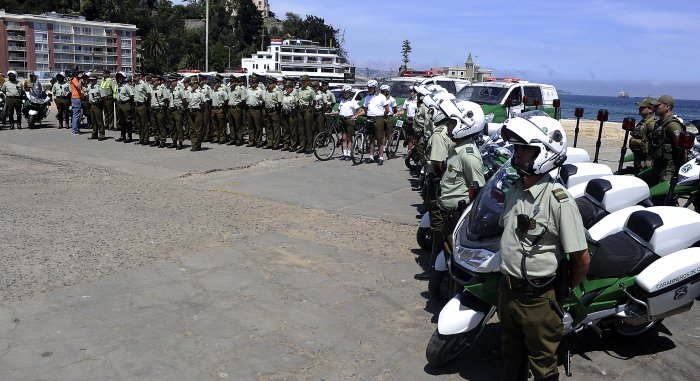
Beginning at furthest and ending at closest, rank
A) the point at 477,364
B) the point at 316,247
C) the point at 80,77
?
the point at 80,77, the point at 316,247, the point at 477,364

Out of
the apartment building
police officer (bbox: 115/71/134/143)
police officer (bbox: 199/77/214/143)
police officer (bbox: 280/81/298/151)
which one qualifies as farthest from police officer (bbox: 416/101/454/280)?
the apartment building

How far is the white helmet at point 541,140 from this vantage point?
349 cm

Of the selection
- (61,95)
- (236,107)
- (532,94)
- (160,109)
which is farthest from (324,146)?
(61,95)

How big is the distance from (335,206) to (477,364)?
5404 millimetres

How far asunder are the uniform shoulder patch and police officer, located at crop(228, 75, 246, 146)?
14.2 metres

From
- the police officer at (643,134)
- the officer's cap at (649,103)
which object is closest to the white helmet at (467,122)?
the officer's cap at (649,103)

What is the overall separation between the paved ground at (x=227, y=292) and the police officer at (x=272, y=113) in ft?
17.0

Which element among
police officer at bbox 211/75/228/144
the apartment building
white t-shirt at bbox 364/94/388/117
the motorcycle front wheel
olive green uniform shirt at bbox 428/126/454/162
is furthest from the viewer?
the apartment building

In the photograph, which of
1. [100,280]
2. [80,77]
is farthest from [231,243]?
[80,77]

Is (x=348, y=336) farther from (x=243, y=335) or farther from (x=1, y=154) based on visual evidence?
(x=1, y=154)

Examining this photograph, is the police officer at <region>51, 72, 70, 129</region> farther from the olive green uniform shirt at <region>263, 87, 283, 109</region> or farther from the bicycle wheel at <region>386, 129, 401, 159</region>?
the bicycle wheel at <region>386, 129, 401, 159</region>

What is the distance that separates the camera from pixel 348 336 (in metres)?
5.14

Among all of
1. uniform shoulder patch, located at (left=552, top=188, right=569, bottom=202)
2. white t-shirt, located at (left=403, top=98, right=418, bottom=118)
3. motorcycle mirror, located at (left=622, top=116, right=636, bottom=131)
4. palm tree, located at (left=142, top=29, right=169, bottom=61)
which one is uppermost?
palm tree, located at (left=142, top=29, right=169, bottom=61)

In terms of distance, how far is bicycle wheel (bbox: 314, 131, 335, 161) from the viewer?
47.5ft
